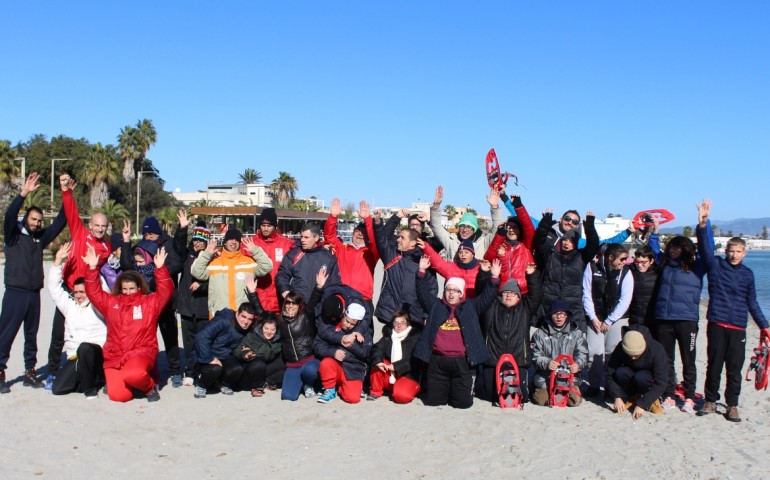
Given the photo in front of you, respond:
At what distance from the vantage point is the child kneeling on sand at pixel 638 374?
6.67m

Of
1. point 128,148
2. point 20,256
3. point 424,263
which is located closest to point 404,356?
point 424,263

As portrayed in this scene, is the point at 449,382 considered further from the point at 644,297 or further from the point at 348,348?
the point at 644,297

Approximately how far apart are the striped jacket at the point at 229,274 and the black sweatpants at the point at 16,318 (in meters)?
1.79

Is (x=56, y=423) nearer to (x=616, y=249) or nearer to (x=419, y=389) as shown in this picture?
(x=419, y=389)

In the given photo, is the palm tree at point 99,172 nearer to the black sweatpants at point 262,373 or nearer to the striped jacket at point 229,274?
the striped jacket at point 229,274

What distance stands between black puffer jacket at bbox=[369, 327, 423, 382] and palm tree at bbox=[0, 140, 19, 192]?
144ft

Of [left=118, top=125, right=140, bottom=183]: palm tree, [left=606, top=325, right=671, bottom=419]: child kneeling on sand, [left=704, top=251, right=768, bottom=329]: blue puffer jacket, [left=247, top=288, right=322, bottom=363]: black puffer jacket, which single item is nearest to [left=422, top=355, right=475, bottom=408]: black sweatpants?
[left=247, top=288, right=322, bottom=363]: black puffer jacket

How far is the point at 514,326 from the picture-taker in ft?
23.2

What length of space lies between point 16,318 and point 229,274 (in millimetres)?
2345

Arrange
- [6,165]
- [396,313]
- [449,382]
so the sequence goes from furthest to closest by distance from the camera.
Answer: [6,165], [396,313], [449,382]

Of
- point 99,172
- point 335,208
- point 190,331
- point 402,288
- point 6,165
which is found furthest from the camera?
point 99,172

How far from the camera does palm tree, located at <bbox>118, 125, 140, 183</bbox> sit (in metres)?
58.0

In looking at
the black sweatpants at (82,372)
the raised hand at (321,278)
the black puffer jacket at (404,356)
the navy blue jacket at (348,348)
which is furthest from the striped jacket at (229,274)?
the black puffer jacket at (404,356)

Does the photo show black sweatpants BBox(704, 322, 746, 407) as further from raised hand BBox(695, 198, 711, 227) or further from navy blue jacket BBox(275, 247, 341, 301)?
navy blue jacket BBox(275, 247, 341, 301)
